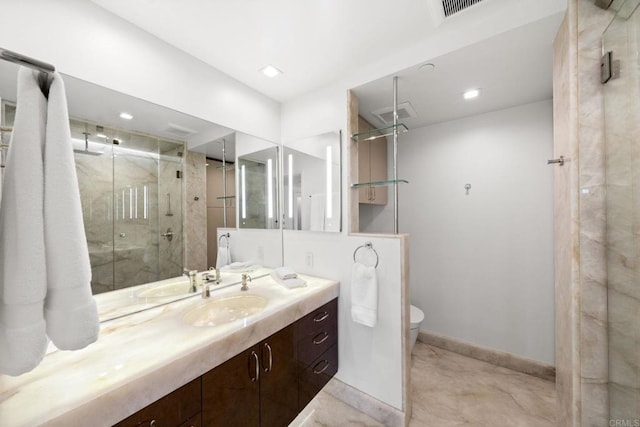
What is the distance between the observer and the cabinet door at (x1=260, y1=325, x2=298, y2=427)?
111cm

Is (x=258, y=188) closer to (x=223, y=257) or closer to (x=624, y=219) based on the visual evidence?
(x=223, y=257)

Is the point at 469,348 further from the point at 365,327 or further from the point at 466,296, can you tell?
the point at 365,327

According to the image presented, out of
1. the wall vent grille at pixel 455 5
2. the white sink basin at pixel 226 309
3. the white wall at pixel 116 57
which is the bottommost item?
the white sink basin at pixel 226 309

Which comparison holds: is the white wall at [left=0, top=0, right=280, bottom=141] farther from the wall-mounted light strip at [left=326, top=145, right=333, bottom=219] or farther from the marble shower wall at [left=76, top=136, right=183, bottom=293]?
the wall-mounted light strip at [left=326, top=145, right=333, bottom=219]

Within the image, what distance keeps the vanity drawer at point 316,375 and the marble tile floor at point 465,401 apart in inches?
9.8

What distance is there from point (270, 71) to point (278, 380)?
1.92 metres

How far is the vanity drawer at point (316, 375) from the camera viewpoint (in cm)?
135

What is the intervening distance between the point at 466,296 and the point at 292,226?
1823 millimetres

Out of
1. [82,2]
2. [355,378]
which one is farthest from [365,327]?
[82,2]

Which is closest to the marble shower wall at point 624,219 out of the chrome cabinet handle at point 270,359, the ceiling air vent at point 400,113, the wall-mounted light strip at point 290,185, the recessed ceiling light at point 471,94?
the recessed ceiling light at point 471,94

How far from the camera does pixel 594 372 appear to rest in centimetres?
97

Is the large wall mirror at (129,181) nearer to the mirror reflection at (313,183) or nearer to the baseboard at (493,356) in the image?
the mirror reflection at (313,183)

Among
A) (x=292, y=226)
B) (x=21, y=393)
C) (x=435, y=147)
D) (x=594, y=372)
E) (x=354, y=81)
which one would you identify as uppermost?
(x=354, y=81)

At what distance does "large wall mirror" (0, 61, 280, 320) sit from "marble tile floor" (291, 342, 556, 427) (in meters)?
1.35
